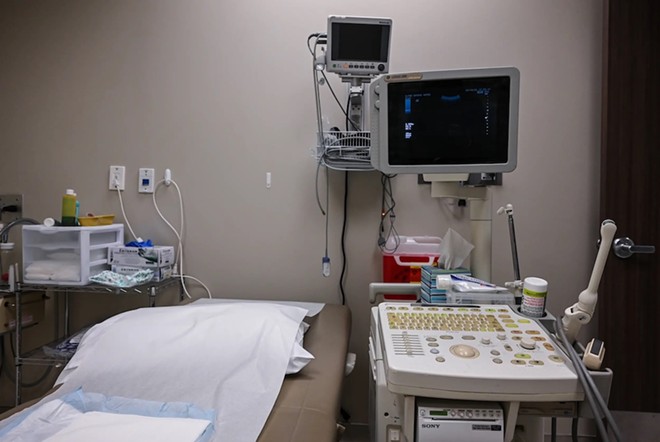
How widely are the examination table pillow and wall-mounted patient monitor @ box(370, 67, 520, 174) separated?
64 centimetres

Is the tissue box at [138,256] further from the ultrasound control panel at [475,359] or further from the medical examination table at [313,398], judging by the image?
the ultrasound control panel at [475,359]

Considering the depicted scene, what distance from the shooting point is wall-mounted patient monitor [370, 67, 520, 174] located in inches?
39.3

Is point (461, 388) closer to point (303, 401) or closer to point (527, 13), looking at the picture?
point (303, 401)

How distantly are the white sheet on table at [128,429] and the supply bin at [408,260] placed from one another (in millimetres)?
901

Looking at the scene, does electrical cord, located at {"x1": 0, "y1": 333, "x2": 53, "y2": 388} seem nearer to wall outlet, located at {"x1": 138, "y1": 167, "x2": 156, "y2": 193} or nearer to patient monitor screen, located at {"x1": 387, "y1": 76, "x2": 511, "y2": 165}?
wall outlet, located at {"x1": 138, "y1": 167, "x2": 156, "y2": 193}

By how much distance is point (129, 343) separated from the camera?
101cm

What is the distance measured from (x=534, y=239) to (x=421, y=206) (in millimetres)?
547

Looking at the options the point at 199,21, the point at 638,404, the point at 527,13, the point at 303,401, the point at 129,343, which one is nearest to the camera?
the point at 303,401

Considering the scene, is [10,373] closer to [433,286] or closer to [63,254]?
[63,254]

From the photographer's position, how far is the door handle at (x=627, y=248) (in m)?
1.46

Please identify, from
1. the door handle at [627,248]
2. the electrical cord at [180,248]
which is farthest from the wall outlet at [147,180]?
the door handle at [627,248]

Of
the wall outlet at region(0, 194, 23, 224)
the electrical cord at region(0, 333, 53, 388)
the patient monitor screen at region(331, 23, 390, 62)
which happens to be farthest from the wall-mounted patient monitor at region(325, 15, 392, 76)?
the electrical cord at region(0, 333, 53, 388)

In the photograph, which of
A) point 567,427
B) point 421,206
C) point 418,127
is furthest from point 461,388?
point 567,427

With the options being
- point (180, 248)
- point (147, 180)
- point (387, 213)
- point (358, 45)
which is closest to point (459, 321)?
point (387, 213)
